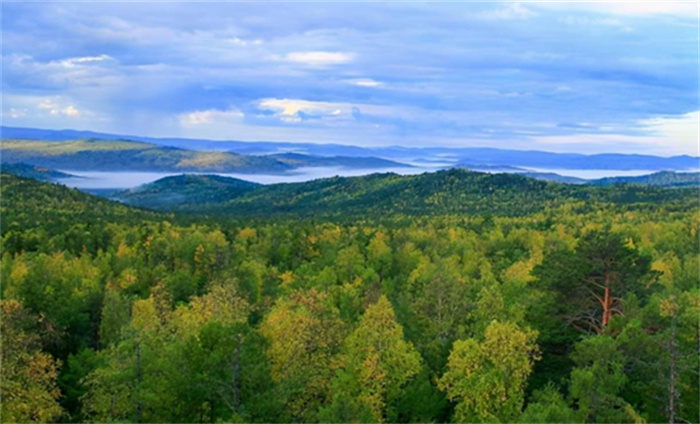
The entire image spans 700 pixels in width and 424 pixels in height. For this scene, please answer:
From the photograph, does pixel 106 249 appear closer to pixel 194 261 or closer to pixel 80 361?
pixel 194 261

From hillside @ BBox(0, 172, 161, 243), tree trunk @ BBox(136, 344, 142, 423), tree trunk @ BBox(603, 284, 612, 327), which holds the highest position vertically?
tree trunk @ BBox(603, 284, 612, 327)

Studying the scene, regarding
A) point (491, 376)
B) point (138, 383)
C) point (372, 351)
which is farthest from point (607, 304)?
point (138, 383)

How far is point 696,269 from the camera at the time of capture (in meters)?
69.4

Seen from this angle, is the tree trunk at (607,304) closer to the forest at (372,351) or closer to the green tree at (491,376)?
the forest at (372,351)

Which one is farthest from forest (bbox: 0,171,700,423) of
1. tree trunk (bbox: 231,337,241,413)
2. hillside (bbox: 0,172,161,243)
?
hillside (bbox: 0,172,161,243)

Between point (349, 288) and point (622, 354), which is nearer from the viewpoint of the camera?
point (622, 354)

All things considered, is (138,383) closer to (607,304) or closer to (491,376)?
(491,376)

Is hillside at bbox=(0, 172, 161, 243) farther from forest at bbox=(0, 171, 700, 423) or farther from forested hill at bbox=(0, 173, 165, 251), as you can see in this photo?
forest at bbox=(0, 171, 700, 423)

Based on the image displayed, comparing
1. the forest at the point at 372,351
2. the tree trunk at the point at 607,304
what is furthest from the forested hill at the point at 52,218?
the tree trunk at the point at 607,304

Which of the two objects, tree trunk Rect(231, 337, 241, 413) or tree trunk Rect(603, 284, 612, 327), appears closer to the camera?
tree trunk Rect(231, 337, 241, 413)

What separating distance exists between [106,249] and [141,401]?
233 feet

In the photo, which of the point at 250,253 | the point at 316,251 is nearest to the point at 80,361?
the point at 250,253

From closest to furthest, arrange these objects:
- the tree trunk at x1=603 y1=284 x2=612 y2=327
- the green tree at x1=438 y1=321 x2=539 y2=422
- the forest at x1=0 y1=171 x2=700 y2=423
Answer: the forest at x1=0 y1=171 x2=700 y2=423, the green tree at x1=438 y1=321 x2=539 y2=422, the tree trunk at x1=603 y1=284 x2=612 y2=327

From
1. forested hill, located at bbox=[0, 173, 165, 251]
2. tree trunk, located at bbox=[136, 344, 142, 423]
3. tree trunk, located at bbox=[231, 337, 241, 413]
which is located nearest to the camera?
tree trunk, located at bbox=[231, 337, 241, 413]
